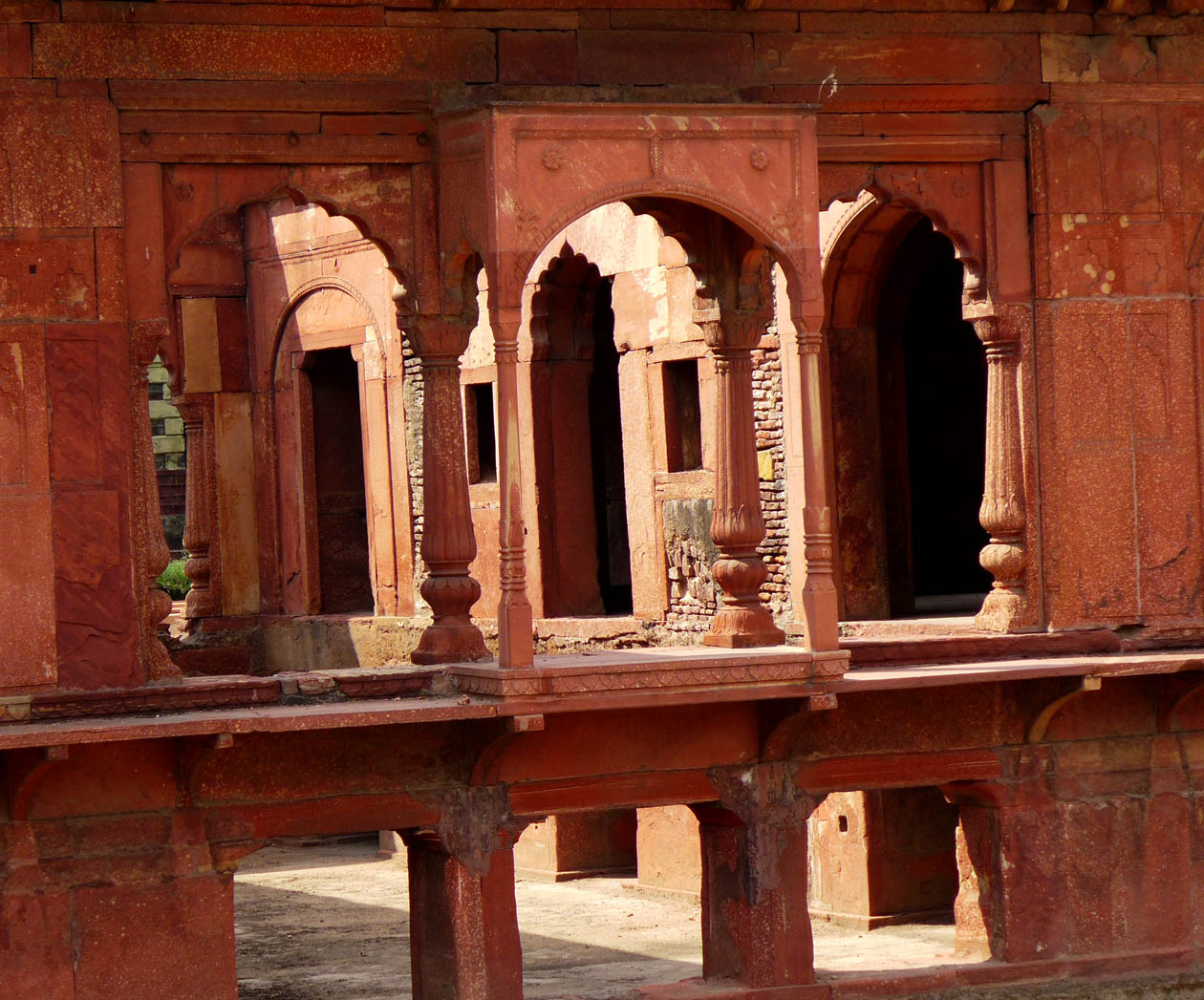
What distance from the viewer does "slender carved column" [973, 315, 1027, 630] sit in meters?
10.5

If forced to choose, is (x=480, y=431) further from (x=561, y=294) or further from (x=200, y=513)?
(x=200, y=513)

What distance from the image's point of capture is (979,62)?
34.3ft

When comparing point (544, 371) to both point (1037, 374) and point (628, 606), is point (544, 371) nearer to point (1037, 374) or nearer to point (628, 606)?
point (628, 606)

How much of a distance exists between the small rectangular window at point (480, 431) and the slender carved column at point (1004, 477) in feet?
16.5

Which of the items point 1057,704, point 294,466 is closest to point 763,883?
point 1057,704

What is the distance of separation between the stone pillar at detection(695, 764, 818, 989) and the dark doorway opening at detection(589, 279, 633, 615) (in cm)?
553

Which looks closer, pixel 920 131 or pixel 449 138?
pixel 449 138

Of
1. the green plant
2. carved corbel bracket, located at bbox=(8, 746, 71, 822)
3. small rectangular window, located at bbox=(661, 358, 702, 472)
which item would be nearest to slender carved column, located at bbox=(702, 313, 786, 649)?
carved corbel bracket, located at bbox=(8, 746, 71, 822)

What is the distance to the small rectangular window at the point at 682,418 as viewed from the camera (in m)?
13.9

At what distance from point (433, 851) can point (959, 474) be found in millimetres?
7898

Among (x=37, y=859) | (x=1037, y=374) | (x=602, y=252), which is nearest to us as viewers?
(x=37, y=859)

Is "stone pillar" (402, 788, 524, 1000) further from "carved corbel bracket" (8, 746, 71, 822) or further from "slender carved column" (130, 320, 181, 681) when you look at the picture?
"carved corbel bracket" (8, 746, 71, 822)

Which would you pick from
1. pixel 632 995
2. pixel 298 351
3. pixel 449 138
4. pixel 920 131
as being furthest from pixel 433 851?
pixel 298 351

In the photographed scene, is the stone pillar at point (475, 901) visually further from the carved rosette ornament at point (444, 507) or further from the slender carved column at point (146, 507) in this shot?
the slender carved column at point (146, 507)
